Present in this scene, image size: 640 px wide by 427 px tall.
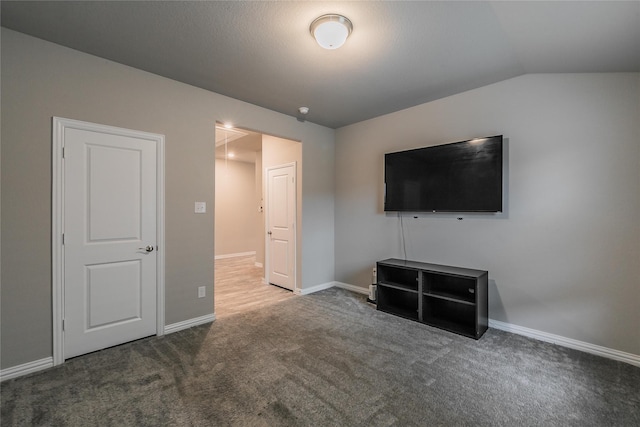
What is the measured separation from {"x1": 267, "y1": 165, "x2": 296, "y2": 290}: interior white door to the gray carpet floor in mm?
1643

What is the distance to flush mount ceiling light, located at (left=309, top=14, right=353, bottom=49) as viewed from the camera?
77.0 inches

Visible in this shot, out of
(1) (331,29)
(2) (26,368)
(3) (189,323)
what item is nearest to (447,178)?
(1) (331,29)

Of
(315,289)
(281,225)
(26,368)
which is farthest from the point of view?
(281,225)

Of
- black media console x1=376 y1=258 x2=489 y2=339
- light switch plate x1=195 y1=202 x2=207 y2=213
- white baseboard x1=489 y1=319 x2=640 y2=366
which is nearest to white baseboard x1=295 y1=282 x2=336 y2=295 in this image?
black media console x1=376 y1=258 x2=489 y2=339

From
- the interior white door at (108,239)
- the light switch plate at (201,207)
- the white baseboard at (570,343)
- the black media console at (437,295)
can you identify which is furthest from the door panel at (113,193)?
the white baseboard at (570,343)

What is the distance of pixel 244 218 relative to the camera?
26.5 ft

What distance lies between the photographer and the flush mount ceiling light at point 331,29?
1956 millimetres

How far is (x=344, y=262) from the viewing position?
4.67 metres

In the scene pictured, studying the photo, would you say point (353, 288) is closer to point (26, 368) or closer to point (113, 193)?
point (113, 193)

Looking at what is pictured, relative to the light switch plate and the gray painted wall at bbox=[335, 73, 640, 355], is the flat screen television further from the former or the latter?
the light switch plate

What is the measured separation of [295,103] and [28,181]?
2.69 meters

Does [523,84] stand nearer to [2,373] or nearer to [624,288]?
[624,288]

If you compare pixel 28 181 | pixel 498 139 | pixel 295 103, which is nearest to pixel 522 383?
pixel 498 139

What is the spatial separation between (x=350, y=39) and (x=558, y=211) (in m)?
2.50
